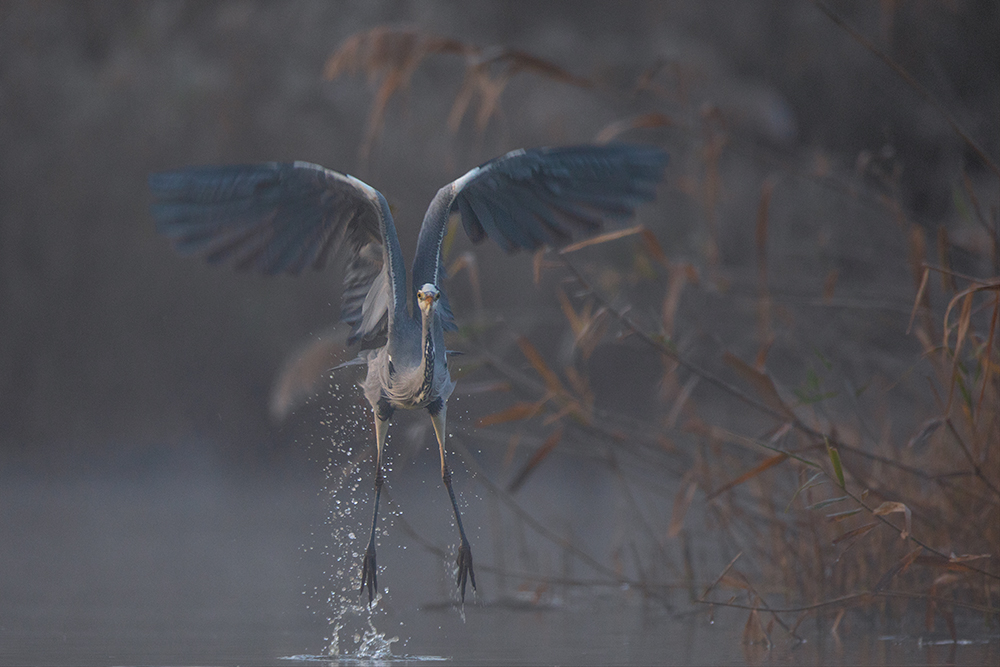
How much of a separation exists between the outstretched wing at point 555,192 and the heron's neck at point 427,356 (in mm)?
258

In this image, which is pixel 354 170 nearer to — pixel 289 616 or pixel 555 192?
pixel 289 616

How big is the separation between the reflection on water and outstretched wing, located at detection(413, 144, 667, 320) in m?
1.21

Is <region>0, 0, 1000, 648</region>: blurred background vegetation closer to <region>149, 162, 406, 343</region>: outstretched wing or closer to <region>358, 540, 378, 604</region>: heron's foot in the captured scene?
<region>149, 162, 406, 343</region>: outstretched wing

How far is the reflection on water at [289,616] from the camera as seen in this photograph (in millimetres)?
3428

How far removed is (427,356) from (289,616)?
152 centimetres

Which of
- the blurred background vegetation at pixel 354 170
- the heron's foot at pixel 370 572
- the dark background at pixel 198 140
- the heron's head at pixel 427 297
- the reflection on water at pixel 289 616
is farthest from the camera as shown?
the dark background at pixel 198 140

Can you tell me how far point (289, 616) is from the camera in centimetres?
437

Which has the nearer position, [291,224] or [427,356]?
[427,356]

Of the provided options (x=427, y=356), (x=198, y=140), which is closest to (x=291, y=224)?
(x=427, y=356)

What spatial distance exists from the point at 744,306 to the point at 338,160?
619cm

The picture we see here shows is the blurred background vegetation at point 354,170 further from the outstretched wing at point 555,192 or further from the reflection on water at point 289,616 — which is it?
the outstretched wing at point 555,192

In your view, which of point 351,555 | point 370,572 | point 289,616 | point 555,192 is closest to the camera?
point 370,572

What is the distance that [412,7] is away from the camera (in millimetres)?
11938

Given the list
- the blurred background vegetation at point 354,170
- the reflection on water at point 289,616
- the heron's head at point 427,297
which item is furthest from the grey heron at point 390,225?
A: the blurred background vegetation at point 354,170
